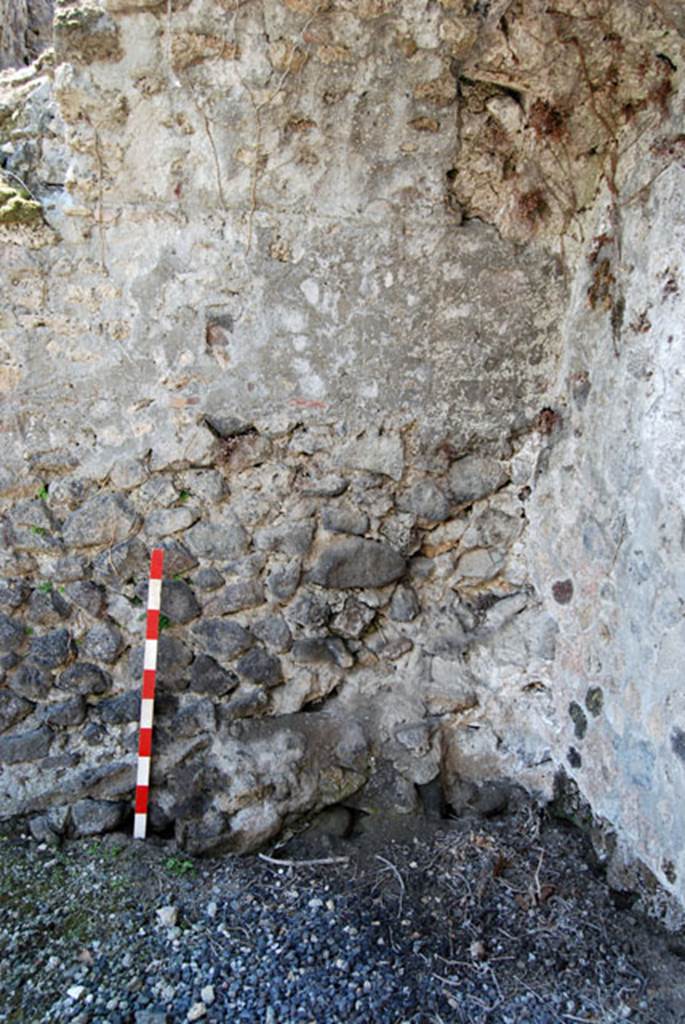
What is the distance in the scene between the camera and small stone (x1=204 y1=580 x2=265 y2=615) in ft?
9.76

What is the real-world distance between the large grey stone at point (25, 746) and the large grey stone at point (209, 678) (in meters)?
0.54

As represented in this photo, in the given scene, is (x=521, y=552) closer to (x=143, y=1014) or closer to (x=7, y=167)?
(x=143, y=1014)

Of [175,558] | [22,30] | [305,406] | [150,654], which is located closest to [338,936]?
[150,654]

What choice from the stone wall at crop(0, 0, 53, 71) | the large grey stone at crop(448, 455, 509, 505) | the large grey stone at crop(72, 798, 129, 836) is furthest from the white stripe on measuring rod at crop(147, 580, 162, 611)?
the stone wall at crop(0, 0, 53, 71)

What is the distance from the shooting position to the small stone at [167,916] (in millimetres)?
2516

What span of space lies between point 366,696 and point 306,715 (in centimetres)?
23

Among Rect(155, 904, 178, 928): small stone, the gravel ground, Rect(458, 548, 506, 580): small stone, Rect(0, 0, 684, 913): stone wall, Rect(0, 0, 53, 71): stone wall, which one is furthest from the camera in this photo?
Rect(0, 0, 53, 71): stone wall

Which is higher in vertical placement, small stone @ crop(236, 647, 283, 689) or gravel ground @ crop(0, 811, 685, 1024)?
small stone @ crop(236, 647, 283, 689)

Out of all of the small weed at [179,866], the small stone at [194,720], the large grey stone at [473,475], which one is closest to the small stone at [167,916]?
the small weed at [179,866]

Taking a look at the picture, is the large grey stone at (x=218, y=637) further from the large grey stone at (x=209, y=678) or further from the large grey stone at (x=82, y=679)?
the large grey stone at (x=82, y=679)

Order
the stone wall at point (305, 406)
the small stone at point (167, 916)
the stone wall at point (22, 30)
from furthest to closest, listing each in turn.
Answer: the stone wall at point (22, 30), the stone wall at point (305, 406), the small stone at point (167, 916)

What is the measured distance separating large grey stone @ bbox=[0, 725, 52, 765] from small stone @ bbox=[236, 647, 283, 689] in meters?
0.71

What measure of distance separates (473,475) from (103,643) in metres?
1.44

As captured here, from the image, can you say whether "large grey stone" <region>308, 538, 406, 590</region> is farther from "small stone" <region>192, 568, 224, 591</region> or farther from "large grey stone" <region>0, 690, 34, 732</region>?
"large grey stone" <region>0, 690, 34, 732</region>
